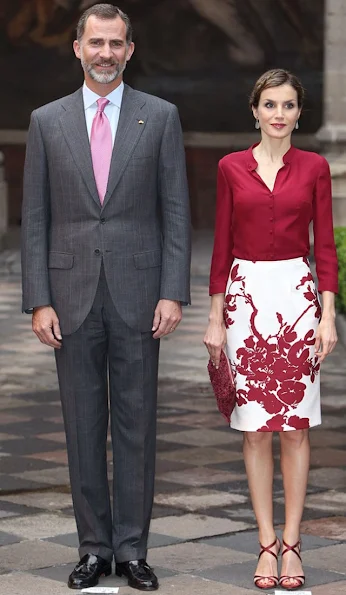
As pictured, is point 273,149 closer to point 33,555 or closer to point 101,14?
point 101,14

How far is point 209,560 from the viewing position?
585 cm

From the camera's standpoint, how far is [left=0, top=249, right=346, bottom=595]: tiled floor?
565 cm

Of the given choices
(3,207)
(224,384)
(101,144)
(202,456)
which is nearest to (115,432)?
(224,384)

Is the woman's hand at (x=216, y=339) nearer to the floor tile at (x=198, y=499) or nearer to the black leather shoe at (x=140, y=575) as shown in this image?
the black leather shoe at (x=140, y=575)

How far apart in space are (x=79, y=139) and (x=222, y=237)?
62 cm

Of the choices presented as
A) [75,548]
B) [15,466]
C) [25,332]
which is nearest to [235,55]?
[25,332]

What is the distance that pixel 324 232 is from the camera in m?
5.46

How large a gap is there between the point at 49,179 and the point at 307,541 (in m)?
1.84

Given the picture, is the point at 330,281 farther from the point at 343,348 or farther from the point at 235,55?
the point at 235,55

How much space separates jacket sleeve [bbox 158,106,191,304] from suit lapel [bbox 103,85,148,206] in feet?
0.34

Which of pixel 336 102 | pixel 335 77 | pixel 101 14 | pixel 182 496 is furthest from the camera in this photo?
pixel 336 102

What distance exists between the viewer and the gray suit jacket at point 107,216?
5422 millimetres

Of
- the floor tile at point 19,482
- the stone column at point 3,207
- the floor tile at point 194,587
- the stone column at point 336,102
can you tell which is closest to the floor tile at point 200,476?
the floor tile at point 19,482

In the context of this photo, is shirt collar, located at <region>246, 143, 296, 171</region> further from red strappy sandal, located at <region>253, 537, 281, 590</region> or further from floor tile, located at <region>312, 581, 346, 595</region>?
floor tile, located at <region>312, 581, 346, 595</region>
